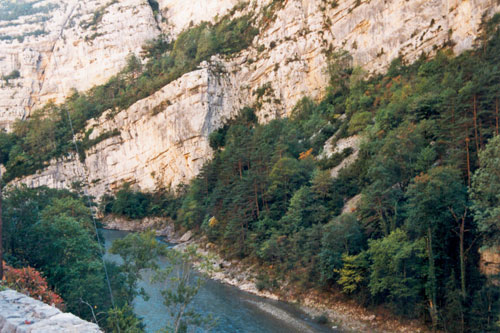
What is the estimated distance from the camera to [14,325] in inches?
196

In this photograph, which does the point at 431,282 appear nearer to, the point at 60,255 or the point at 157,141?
the point at 60,255

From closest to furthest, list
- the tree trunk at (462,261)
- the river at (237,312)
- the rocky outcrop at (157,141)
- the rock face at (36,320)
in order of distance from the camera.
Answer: the rock face at (36,320) → the tree trunk at (462,261) → the river at (237,312) → the rocky outcrop at (157,141)

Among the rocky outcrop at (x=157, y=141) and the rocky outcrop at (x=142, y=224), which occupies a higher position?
the rocky outcrop at (x=157, y=141)

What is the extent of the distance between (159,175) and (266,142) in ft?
79.3

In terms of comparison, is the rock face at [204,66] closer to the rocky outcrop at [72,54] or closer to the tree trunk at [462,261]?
the rocky outcrop at [72,54]

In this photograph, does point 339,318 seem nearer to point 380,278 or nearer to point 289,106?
point 380,278

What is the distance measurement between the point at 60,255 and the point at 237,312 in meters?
9.83

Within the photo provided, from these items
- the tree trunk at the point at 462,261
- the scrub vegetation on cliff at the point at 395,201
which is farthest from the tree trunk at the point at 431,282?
the tree trunk at the point at 462,261

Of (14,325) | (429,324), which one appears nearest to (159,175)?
(429,324)

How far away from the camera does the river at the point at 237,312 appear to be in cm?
1989

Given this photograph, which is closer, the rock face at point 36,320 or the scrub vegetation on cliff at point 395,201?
the rock face at point 36,320

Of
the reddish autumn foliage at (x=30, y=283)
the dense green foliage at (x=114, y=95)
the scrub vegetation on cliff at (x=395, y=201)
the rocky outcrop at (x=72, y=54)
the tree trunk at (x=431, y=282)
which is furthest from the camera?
the rocky outcrop at (x=72, y=54)

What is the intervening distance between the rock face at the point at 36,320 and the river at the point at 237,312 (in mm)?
12834

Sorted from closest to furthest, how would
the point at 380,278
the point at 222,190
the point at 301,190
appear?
the point at 380,278 → the point at 301,190 → the point at 222,190
